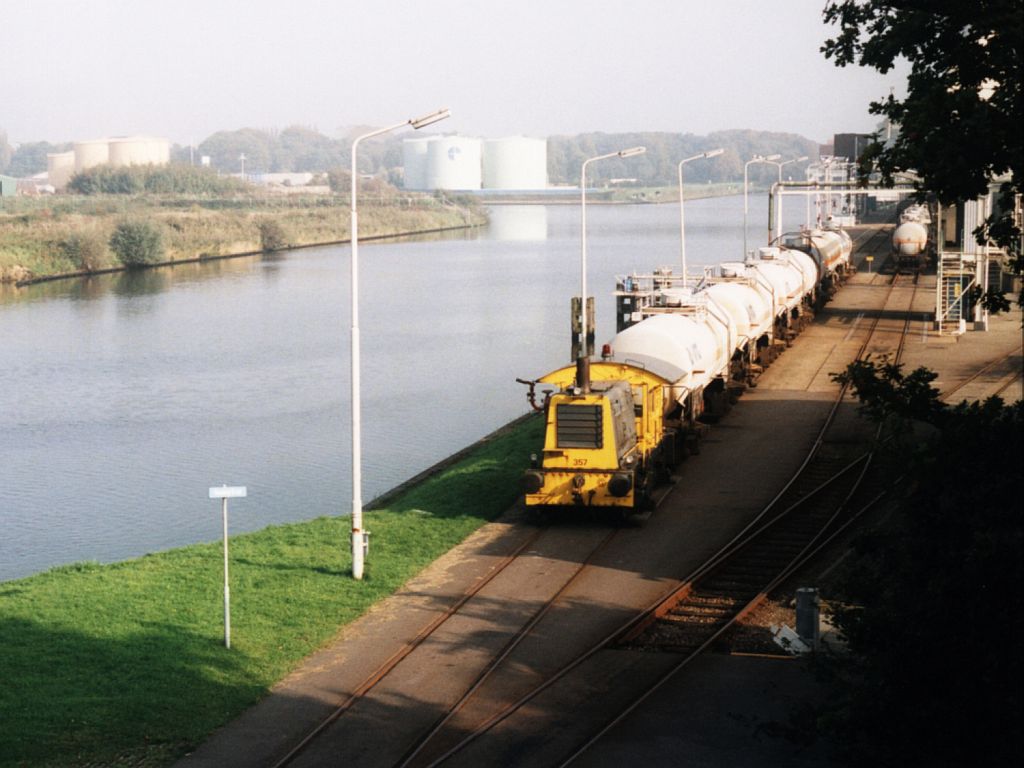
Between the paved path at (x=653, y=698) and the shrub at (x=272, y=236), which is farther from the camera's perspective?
the shrub at (x=272, y=236)

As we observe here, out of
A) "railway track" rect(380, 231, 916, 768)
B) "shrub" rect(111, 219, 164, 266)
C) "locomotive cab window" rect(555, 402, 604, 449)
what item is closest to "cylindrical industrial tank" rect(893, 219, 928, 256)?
"railway track" rect(380, 231, 916, 768)

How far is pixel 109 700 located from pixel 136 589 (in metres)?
5.62

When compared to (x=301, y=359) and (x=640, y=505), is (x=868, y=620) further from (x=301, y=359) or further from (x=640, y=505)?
(x=301, y=359)

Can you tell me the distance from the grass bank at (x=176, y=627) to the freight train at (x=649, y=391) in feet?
8.49

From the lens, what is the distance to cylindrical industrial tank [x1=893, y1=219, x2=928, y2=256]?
3110 inches

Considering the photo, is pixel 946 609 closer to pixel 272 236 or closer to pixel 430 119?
pixel 430 119

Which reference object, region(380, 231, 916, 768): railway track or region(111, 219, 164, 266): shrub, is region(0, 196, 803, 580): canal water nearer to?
region(111, 219, 164, 266): shrub

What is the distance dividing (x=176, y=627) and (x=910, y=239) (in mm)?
64950

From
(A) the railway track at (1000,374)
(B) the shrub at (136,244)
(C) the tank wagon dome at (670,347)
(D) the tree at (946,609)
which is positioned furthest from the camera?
(B) the shrub at (136,244)

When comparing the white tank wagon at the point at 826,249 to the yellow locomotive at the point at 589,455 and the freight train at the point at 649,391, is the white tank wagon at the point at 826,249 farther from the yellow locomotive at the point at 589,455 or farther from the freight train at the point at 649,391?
the yellow locomotive at the point at 589,455

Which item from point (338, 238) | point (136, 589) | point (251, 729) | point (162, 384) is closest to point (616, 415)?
point (136, 589)

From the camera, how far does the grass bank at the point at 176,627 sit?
683 inches

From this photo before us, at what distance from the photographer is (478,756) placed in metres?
16.4

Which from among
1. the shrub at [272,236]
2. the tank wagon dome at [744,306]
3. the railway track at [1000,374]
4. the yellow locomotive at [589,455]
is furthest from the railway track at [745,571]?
the shrub at [272,236]
